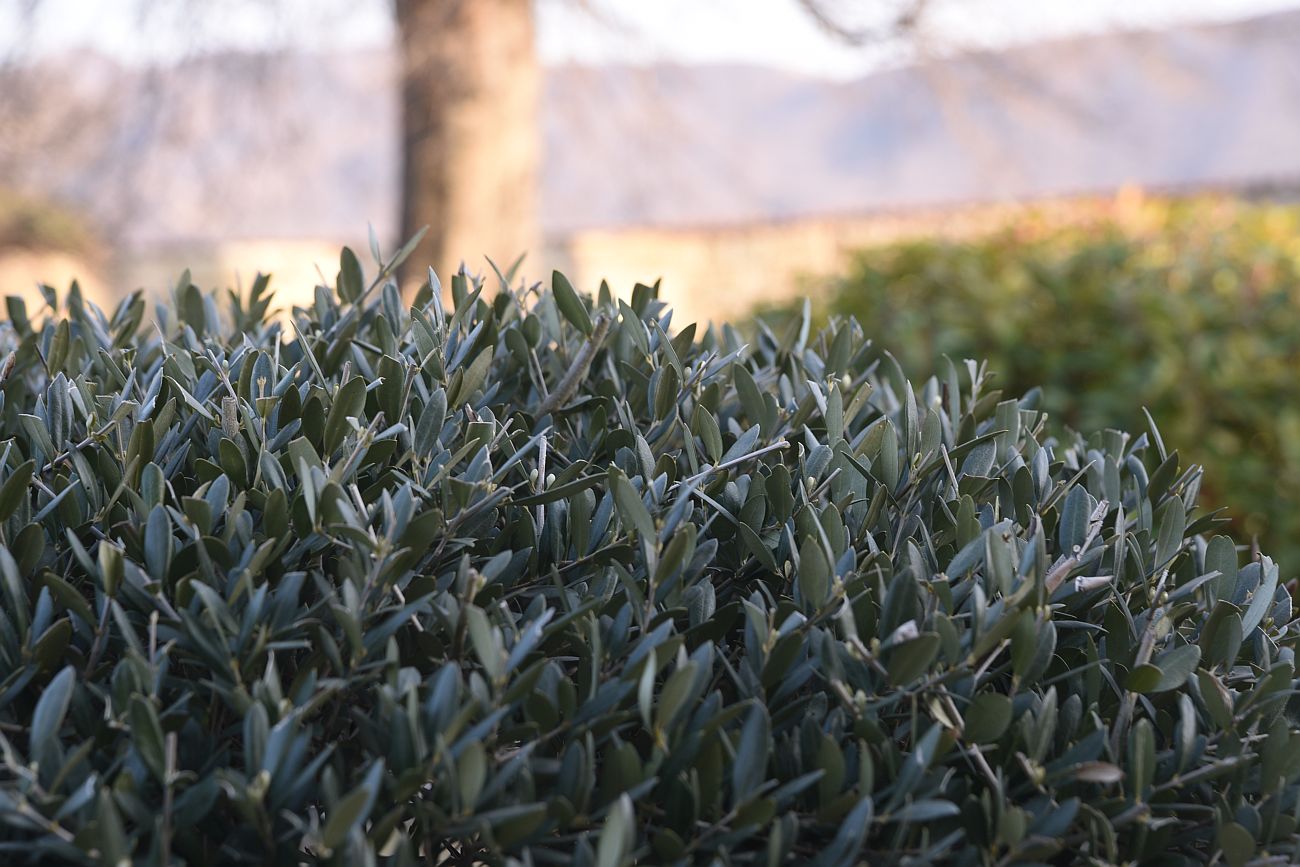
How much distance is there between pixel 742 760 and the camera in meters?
1.11

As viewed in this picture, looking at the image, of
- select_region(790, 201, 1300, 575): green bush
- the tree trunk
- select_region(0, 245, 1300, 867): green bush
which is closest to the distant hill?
the tree trunk

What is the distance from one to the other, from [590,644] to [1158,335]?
342cm

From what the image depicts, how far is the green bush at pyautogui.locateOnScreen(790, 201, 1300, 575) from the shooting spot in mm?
3957

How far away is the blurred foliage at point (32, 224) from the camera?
47.8ft

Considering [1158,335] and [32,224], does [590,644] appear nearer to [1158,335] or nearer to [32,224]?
[1158,335]

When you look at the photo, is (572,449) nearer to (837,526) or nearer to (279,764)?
(837,526)

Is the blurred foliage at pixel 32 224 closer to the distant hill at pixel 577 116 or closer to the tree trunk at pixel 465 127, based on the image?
the distant hill at pixel 577 116

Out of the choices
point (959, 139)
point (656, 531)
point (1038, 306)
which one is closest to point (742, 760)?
point (656, 531)

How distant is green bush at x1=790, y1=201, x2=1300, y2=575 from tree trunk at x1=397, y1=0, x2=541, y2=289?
3.59 metres

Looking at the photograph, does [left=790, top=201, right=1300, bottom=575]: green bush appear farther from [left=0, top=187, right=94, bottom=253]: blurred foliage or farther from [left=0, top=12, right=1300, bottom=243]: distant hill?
[left=0, top=187, right=94, bottom=253]: blurred foliage

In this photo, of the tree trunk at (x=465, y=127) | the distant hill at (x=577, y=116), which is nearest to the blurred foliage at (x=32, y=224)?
the distant hill at (x=577, y=116)

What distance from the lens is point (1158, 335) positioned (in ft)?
13.3

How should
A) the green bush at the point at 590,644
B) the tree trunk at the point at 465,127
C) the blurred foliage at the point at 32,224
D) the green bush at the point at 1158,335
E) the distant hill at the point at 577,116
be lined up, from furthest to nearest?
1. the blurred foliage at the point at 32,224
2. the distant hill at the point at 577,116
3. the tree trunk at the point at 465,127
4. the green bush at the point at 1158,335
5. the green bush at the point at 590,644

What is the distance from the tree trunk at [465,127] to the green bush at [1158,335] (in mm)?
3595
